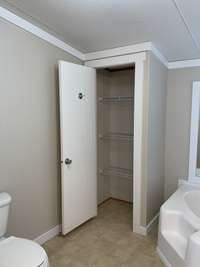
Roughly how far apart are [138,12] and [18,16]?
105cm

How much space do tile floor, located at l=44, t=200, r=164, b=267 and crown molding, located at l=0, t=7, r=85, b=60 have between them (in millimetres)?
2183

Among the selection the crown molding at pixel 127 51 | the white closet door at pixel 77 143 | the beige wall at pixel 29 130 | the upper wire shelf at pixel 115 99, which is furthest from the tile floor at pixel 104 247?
the crown molding at pixel 127 51

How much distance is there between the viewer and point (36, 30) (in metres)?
2.04

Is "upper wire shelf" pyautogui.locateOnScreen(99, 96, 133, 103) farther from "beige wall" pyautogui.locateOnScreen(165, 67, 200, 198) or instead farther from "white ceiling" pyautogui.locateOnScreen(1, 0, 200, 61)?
"white ceiling" pyautogui.locateOnScreen(1, 0, 200, 61)

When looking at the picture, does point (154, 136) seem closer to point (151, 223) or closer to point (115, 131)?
point (115, 131)

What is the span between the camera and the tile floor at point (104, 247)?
6.56ft

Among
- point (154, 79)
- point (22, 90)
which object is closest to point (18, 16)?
point (22, 90)

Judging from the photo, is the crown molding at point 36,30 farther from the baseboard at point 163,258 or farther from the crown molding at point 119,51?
the baseboard at point 163,258

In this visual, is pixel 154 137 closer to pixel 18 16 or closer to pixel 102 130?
pixel 102 130

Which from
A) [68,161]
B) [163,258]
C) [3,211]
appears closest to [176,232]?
[163,258]

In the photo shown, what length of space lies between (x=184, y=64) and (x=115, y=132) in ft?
4.66

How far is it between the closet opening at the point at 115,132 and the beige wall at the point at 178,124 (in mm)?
551

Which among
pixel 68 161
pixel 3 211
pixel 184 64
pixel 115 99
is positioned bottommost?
pixel 3 211

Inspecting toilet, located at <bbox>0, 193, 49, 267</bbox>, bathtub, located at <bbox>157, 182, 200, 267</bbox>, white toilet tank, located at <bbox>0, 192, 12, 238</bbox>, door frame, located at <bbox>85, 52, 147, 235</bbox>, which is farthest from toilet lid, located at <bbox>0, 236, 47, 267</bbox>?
door frame, located at <bbox>85, 52, 147, 235</bbox>
